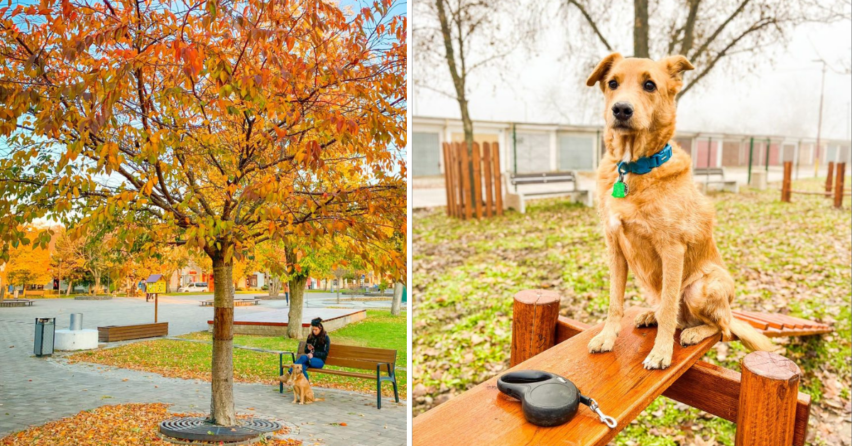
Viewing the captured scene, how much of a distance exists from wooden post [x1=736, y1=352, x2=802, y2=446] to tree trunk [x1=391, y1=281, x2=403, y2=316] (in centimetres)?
136

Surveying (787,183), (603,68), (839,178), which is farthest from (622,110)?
(839,178)

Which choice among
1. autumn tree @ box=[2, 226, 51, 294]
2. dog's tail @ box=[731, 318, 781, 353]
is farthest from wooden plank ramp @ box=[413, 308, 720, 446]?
autumn tree @ box=[2, 226, 51, 294]

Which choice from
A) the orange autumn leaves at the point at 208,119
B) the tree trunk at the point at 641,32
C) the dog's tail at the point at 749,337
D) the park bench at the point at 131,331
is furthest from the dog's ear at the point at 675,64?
the park bench at the point at 131,331

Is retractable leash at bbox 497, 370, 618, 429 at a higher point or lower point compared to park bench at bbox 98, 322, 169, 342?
higher

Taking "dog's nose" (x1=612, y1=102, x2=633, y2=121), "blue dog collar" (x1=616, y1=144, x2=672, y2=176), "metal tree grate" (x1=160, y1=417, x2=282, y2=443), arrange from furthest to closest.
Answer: "metal tree grate" (x1=160, y1=417, x2=282, y2=443), "blue dog collar" (x1=616, y1=144, x2=672, y2=176), "dog's nose" (x1=612, y1=102, x2=633, y2=121)

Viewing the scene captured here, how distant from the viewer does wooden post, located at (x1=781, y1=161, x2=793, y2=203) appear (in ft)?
16.0

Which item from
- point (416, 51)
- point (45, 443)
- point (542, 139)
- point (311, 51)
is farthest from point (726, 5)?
point (45, 443)

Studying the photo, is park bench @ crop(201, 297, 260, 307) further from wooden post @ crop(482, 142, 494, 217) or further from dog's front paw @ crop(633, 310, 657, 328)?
wooden post @ crop(482, 142, 494, 217)

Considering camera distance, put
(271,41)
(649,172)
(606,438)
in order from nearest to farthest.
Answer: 1. (606,438)
2. (649,172)
3. (271,41)

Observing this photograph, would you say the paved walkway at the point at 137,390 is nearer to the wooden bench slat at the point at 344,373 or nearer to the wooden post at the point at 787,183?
the wooden bench slat at the point at 344,373

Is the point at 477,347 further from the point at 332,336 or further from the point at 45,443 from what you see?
the point at 45,443

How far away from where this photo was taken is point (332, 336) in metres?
2.28

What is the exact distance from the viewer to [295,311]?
231 centimetres

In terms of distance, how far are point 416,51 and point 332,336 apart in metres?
3.76
